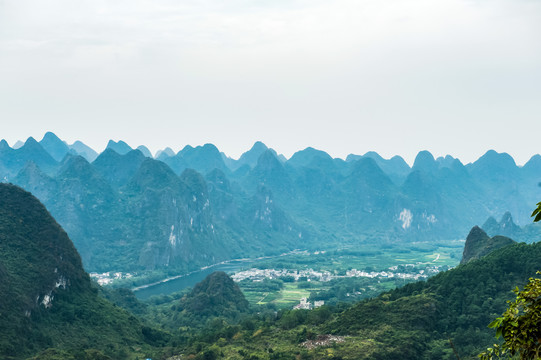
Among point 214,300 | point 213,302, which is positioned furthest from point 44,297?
point 214,300

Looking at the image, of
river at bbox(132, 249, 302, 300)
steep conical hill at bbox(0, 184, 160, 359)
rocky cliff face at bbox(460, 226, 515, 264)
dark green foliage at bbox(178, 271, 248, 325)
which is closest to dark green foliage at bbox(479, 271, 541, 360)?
steep conical hill at bbox(0, 184, 160, 359)

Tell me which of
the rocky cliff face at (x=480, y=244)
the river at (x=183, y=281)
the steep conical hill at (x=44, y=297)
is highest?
the steep conical hill at (x=44, y=297)

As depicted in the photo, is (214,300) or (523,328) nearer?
(523,328)

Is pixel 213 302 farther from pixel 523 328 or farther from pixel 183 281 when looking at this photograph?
pixel 523 328

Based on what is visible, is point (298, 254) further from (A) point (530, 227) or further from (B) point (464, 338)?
(B) point (464, 338)

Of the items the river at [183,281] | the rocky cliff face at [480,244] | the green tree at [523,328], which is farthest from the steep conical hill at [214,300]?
the green tree at [523,328]

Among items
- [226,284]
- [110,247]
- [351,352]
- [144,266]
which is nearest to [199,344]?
[351,352]

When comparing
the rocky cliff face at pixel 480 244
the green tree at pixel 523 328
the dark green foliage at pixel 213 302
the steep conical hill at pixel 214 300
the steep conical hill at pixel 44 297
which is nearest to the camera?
the green tree at pixel 523 328

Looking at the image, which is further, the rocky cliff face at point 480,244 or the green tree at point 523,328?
the rocky cliff face at point 480,244

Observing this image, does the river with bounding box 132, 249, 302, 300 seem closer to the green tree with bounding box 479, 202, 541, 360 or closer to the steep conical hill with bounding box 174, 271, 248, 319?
the steep conical hill with bounding box 174, 271, 248, 319

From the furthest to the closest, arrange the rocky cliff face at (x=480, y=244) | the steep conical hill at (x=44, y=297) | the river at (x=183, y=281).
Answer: the river at (x=183, y=281) → the rocky cliff face at (x=480, y=244) → the steep conical hill at (x=44, y=297)

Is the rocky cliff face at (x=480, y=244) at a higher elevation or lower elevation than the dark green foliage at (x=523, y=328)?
lower

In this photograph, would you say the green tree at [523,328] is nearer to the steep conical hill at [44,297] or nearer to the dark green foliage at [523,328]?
the dark green foliage at [523,328]

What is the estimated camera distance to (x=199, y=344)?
50.8 m
